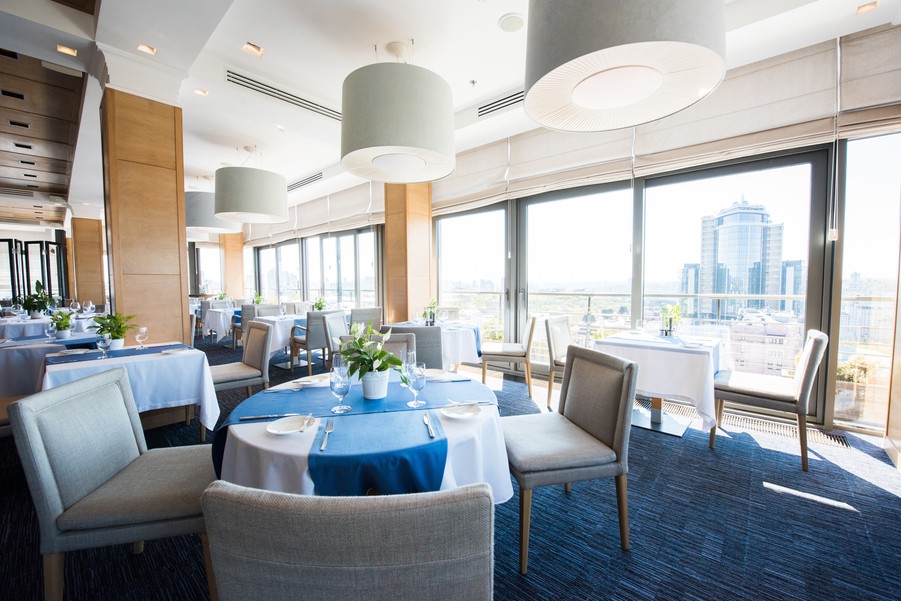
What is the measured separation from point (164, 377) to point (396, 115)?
2.49m

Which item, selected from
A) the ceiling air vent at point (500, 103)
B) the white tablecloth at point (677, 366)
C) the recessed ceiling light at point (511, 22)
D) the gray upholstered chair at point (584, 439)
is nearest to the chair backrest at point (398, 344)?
the gray upholstered chair at point (584, 439)

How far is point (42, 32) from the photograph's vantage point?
3.04m

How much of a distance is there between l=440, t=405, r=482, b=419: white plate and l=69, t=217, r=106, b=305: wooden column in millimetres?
10655

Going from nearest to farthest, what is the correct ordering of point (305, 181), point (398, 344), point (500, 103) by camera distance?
point (398, 344) → point (500, 103) → point (305, 181)

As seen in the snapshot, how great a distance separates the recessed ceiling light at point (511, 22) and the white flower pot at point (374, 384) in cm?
298

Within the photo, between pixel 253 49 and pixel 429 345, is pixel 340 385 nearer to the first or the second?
pixel 429 345

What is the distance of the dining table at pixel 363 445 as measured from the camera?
1251 mm

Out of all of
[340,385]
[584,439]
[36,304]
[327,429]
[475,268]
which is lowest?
[584,439]

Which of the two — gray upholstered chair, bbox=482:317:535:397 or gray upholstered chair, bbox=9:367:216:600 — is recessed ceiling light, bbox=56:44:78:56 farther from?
gray upholstered chair, bbox=482:317:535:397

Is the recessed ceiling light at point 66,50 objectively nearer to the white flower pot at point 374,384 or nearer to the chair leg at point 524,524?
the white flower pot at point 374,384

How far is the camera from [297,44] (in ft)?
11.1

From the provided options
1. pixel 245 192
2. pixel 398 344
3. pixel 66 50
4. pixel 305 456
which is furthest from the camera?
pixel 245 192

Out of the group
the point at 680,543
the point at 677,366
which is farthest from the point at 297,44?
the point at 680,543

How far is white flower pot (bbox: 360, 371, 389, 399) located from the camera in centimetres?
180
